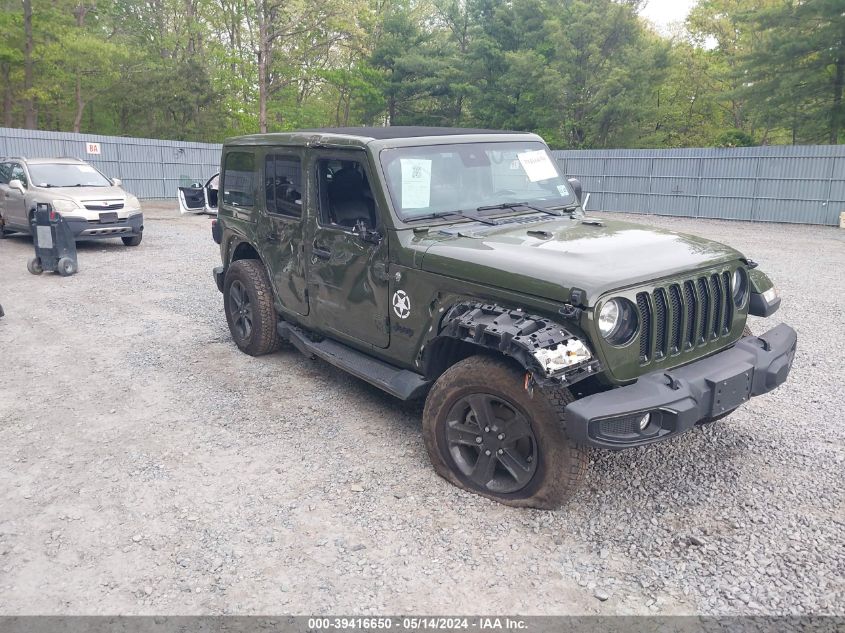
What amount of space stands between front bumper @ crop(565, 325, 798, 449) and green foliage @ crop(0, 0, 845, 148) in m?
24.2

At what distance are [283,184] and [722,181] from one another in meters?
17.7

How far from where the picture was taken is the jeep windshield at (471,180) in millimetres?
4336

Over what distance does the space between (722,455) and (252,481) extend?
2.91m

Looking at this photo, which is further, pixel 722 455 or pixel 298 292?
pixel 298 292

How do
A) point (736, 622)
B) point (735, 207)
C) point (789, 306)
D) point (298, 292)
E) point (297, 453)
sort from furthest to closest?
point (735, 207), point (789, 306), point (298, 292), point (297, 453), point (736, 622)

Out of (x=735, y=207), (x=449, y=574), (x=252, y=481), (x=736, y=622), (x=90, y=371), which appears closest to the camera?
(x=736, y=622)

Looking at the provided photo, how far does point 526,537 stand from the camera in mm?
3361

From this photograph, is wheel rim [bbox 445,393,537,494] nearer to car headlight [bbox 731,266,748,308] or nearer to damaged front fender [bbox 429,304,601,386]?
damaged front fender [bbox 429,304,601,386]

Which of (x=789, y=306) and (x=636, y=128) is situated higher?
(x=636, y=128)

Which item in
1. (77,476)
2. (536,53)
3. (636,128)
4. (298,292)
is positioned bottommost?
(77,476)

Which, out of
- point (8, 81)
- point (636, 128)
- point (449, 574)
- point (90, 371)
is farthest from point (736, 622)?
point (8, 81)

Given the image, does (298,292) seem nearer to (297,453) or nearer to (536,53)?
(297,453)

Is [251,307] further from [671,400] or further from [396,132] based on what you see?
[671,400]

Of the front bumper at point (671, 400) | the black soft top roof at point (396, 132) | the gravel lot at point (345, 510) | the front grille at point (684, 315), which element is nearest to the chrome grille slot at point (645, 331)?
the front grille at point (684, 315)
